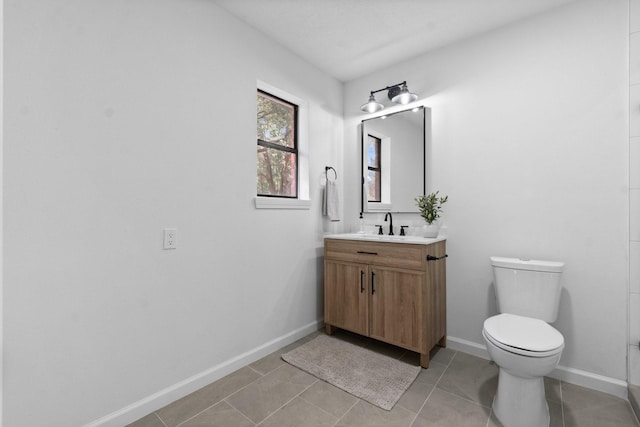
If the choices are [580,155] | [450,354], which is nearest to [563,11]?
[580,155]

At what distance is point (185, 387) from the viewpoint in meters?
1.77

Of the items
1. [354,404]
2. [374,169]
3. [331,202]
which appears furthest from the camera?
[374,169]

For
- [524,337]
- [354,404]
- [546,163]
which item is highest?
[546,163]

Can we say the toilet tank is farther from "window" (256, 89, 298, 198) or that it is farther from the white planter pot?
"window" (256, 89, 298, 198)

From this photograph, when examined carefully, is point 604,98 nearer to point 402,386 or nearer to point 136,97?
point 402,386

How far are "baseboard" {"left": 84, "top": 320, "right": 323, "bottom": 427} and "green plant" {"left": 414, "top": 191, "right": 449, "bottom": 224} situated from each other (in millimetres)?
1449

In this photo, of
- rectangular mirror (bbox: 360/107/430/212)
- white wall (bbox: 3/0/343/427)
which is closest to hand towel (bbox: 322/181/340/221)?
rectangular mirror (bbox: 360/107/430/212)

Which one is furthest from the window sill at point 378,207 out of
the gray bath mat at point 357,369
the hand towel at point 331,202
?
the gray bath mat at point 357,369

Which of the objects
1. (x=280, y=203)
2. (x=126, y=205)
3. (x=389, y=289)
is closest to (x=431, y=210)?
(x=389, y=289)

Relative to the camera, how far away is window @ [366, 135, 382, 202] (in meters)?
2.86

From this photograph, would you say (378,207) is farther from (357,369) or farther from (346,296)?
(357,369)

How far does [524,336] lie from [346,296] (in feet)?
4.09

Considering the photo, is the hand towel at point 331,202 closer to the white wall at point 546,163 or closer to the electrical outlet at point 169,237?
the white wall at point 546,163

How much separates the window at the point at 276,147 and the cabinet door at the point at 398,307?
108 cm
